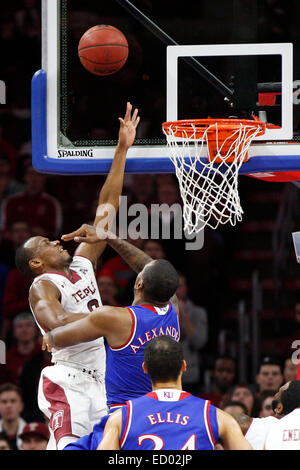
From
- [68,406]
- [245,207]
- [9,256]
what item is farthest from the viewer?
[245,207]

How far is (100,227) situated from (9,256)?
159 inches

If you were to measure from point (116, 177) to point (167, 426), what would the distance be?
2.07m

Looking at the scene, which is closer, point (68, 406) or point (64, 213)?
point (68, 406)

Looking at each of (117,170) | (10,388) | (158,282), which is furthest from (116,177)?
(10,388)

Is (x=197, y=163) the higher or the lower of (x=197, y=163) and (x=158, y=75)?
the lower

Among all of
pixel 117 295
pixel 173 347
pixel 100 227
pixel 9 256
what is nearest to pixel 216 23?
pixel 100 227

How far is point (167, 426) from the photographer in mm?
4625

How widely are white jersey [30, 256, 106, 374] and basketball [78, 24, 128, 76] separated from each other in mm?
1382

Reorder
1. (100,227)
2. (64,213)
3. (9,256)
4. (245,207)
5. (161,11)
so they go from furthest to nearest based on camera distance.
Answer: (245,207), (64,213), (9,256), (161,11), (100,227)

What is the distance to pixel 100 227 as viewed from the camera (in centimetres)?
634

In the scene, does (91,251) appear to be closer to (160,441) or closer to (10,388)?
(160,441)

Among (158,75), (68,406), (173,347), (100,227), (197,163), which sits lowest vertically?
(68,406)

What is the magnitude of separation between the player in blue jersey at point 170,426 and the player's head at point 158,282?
88cm

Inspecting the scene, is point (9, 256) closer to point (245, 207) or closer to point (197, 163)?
point (245, 207)
